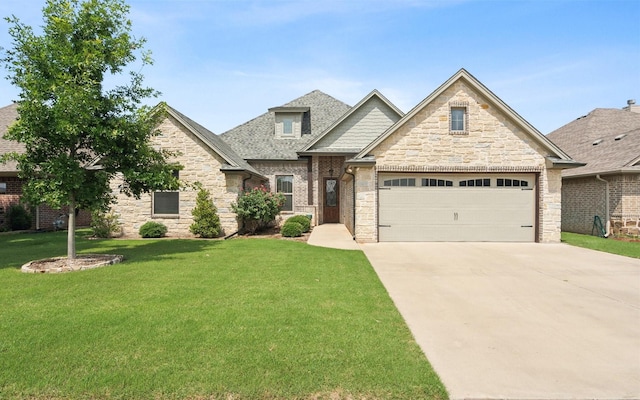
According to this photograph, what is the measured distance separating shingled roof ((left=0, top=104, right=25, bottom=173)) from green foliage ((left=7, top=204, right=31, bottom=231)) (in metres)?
1.98

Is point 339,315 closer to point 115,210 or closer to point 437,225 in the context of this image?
point 437,225

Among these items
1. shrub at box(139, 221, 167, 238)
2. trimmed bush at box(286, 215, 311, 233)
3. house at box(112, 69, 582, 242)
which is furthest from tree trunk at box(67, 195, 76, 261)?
trimmed bush at box(286, 215, 311, 233)

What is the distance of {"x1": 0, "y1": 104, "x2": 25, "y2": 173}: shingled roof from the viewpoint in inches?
679

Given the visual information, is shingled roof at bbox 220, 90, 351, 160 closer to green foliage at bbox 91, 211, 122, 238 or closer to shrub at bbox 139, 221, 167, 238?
shrub at bbox 139, 221, 167, 238

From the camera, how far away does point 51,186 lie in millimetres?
8844

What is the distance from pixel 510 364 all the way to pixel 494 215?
437 inches

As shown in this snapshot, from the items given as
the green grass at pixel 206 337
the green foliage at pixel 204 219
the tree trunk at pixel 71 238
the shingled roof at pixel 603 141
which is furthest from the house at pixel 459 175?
the green grass at pixel 206 337

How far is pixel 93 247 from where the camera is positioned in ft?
40.9

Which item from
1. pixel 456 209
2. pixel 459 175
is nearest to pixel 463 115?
pixel 459 175

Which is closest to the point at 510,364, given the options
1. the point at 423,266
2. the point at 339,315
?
the point at 339,315

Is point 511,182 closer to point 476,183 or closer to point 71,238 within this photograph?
point 476,183

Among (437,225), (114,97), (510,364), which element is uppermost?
(114,97)

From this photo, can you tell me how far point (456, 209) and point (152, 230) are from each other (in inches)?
524

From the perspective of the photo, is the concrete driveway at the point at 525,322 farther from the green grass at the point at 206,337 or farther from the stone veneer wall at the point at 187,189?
the stone veneer wall at the point at 187,189
